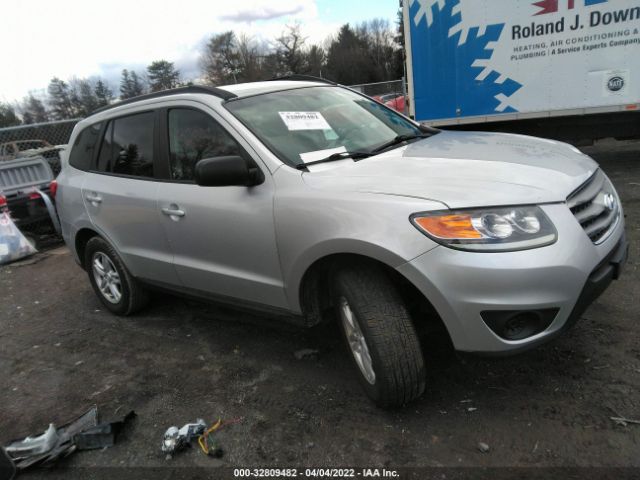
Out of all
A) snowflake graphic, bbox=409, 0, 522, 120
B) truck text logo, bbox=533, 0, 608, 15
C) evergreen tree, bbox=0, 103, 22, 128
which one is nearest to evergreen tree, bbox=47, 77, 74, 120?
evergreen tree, bbox=0, 103, 22, 128

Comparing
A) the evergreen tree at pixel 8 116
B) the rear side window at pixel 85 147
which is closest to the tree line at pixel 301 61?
the evergreen tree at pixel 8 116

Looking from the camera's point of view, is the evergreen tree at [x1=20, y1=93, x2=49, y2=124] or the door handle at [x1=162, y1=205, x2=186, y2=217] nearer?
the door handle at [x1=162, y1=205, x2=186, y2=217]

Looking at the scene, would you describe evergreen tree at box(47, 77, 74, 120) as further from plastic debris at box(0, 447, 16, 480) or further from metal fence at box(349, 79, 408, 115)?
plastic debris at box(0, 447, 16, 480)

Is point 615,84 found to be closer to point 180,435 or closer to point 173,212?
point 173,212

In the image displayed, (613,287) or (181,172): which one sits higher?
(181,172)

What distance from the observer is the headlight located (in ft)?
6.93

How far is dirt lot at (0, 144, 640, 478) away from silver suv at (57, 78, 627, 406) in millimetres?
307

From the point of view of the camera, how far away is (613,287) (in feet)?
12.1

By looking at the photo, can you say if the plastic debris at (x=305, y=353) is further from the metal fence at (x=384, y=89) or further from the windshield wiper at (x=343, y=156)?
the metal fence at (x=384, y=89)

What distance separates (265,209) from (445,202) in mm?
1050

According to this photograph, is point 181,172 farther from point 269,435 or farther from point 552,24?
point 552,24

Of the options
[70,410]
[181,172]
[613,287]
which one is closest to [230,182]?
[181,172]

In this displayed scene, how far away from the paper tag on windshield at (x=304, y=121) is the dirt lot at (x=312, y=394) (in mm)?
1507

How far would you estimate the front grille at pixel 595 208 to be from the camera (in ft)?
7.61
